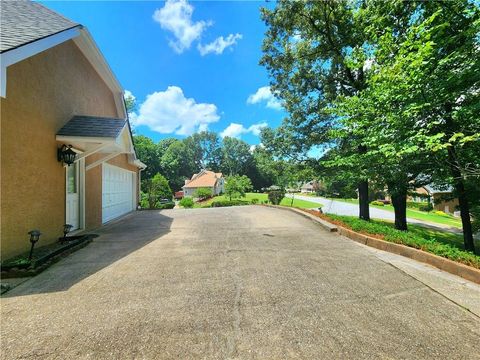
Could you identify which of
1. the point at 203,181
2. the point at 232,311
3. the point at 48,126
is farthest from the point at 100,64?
the point at 203,181

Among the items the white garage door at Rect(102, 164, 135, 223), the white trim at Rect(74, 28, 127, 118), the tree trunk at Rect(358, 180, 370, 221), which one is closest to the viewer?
the white trim at Rect(74, 28, 127, 118)

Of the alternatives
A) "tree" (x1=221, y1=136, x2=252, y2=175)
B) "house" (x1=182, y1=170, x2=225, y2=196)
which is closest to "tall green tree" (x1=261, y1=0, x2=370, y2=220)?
"house" (x1=182, y1=170, x2=225, y2=196)

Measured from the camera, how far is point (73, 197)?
23.7 ft

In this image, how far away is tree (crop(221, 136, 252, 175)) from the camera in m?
71.9

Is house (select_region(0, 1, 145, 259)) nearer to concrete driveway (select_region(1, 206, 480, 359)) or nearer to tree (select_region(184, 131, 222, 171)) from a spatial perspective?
concrete driveway (select_region(1, 206, 480, 359))

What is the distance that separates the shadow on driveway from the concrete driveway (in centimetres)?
3

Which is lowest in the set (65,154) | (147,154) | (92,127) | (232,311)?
(232,311)

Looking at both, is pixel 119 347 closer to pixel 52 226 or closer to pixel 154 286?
pixel 154 286

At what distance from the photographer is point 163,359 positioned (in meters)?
2.08

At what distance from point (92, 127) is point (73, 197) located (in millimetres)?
2297

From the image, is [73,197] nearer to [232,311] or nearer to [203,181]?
[232,311]

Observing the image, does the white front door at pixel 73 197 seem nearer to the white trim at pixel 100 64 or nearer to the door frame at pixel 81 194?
the door frame at pixel 81 194

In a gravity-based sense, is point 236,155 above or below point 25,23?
above

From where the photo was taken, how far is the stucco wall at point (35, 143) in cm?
446
